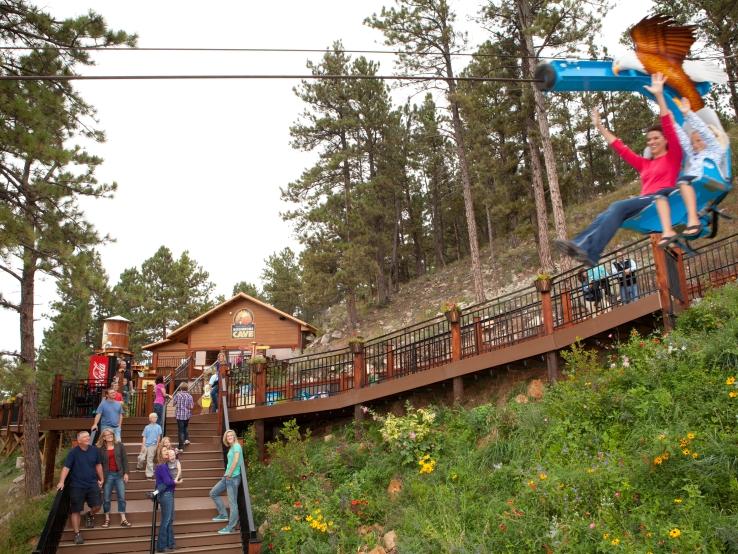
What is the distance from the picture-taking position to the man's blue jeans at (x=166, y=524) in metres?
9.98

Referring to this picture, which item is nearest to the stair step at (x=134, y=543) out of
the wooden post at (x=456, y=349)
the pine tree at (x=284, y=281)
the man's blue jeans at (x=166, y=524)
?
the man's blue jeans at (x=166, y=524)

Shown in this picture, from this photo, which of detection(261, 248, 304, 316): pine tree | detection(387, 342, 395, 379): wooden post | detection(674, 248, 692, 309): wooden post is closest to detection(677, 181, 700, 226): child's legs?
detection(674, 248, 692, 309): wooden post

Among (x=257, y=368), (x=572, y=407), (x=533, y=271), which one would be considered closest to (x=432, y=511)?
(x=572, y=407)

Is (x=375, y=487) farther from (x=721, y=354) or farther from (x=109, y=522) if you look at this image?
(x=721, y=354)

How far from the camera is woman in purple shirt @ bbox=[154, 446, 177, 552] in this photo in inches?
393

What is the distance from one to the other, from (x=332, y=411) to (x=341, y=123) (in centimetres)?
2162

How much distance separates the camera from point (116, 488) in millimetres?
11016

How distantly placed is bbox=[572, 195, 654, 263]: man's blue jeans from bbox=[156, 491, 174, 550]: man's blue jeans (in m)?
8.67

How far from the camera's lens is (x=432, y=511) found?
30.6 feet

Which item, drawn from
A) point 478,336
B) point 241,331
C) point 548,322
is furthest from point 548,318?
point 241,331

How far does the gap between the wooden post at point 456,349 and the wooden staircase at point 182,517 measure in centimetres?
513

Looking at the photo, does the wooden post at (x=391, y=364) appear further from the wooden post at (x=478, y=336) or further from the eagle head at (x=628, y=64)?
the eagle head at (x=628, y=64)

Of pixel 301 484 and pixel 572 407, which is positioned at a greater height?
pixel 572 407

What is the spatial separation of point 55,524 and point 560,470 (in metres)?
8.06
